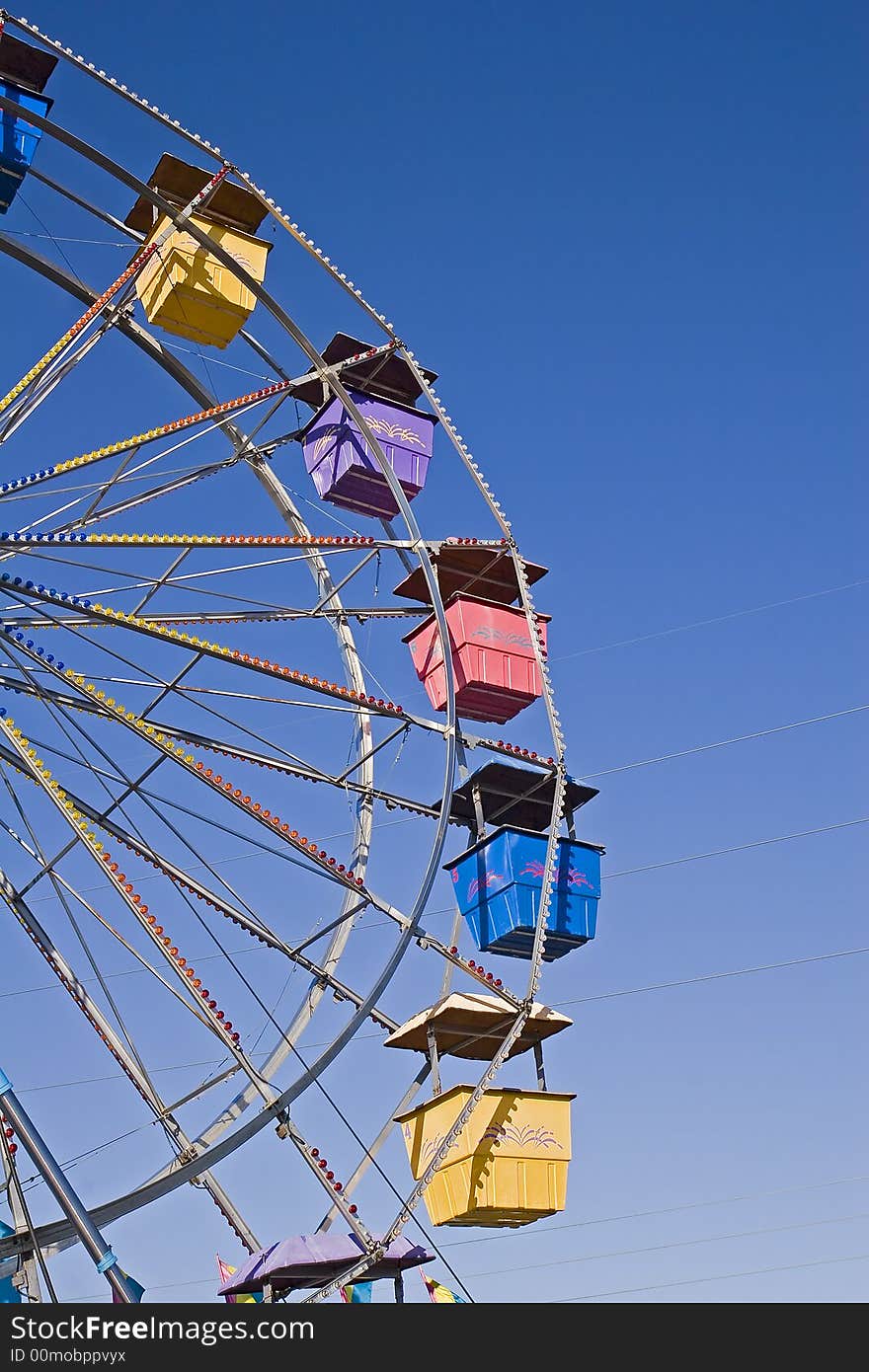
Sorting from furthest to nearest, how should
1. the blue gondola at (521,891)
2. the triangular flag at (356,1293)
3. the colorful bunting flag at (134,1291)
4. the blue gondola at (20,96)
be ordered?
the triangular flag at (356,1293) → the blue gondola at (521,891) → the blue gondola at (20,96) → the colorful bunting flag at (134,1291)

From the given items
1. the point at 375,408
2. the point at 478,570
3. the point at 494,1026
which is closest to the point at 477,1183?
the point at 494,1026

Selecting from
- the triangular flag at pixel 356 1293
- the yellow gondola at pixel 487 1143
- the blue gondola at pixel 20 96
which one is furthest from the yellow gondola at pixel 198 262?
the triangular flag at pixel 356 1293

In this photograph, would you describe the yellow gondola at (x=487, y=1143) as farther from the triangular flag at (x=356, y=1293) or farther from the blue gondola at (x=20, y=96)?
the blue gondola at (x=20, y=96)

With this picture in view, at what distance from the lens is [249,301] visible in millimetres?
11875

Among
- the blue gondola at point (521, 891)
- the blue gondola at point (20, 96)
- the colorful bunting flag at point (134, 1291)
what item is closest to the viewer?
the colorful bunting flag at point (134, 1291)

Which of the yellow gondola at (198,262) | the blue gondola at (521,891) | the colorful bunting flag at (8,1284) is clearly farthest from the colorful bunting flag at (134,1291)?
the yellow gondola at (198,262)

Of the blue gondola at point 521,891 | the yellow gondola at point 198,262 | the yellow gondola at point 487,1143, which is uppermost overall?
the yellow gondola at point 198,262

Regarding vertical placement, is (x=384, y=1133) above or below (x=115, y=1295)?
above

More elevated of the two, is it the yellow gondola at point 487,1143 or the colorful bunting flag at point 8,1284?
the yellow gondola at point 487,1143

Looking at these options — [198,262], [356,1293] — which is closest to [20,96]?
[198,262]

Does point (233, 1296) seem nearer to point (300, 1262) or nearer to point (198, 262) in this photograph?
point (300, 1262)

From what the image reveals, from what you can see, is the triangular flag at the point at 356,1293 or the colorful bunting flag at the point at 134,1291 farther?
the triangular flag at the point at 356,1293

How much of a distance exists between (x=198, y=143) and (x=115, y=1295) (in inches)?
332
